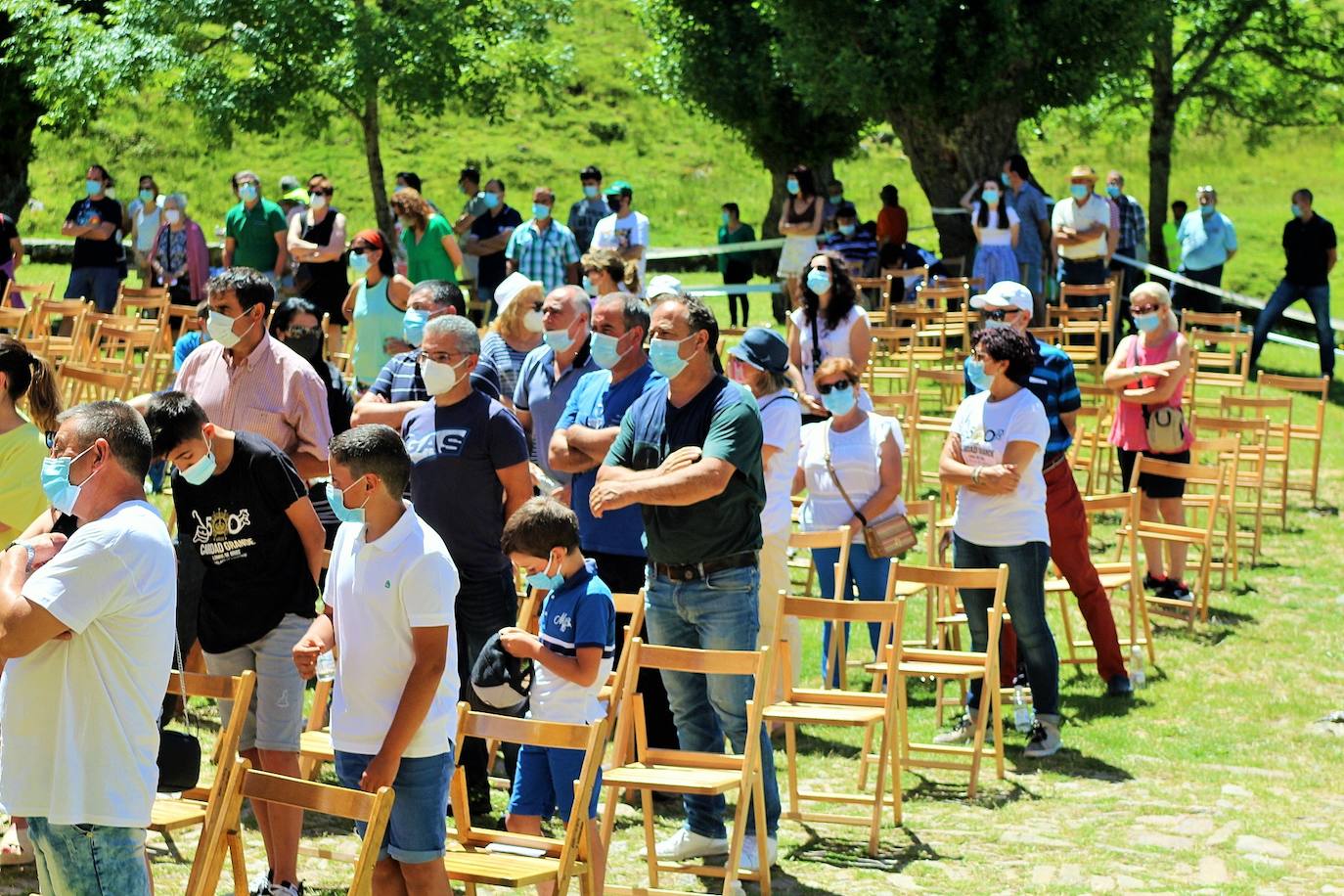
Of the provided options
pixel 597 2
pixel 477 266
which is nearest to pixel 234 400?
pixel 477 266

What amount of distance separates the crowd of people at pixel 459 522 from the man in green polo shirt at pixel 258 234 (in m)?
5.85

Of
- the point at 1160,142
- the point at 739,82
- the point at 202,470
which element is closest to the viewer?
the point at 202,470

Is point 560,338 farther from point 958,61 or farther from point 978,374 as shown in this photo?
point 958,61

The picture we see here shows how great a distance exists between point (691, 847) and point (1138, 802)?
7.36 ft

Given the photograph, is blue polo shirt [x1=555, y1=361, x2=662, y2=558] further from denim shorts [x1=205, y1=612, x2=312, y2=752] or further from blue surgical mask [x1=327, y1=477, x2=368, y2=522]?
blue surgical mask [x1=327, y1=477, x2=368, y2=522]

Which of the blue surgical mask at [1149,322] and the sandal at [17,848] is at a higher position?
the blue surgical mask at [1149,322]

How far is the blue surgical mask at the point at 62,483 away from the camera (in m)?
4.62

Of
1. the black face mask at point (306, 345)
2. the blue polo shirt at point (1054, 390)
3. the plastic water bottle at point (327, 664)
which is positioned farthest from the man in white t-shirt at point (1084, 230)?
the plastic water bottle at point (327, 664)

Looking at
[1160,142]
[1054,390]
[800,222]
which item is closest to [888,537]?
[1054,390]

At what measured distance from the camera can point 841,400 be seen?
9289mm

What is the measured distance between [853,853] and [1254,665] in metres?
4.10

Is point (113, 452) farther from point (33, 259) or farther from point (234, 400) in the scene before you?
point (33, 259)

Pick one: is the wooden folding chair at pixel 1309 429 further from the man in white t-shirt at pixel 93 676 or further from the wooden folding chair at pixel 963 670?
the man in white t-shirt at pixel 93 676

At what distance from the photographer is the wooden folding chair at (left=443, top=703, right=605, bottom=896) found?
5391mm
